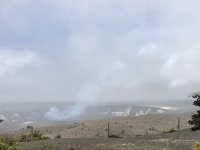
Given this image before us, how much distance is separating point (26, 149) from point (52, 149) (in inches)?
74.1

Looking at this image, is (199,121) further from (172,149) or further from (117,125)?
(117,125)

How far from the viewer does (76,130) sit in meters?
51.8

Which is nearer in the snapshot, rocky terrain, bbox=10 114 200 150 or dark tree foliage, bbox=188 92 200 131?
rocky terrain, bbox=10 114 200 150

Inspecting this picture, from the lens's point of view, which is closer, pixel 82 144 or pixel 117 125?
pixel 82 144

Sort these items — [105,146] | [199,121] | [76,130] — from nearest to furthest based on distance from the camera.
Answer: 1. [105,146]
2. [199,121]
3. [76,130]

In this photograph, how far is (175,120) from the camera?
6469 cm

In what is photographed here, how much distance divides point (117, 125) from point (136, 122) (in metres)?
5.10

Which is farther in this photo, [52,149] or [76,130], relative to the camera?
[76,130]

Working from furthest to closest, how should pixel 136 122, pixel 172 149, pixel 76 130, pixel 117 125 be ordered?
pixel 136 122 < pixel 117 125 < pixel 76 130 < pixel 172 149

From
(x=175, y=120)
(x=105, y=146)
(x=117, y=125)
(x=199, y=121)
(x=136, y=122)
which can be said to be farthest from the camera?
(x=175, y=120)

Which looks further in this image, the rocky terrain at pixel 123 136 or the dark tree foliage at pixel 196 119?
the dark tree foliage at pixel 196 119

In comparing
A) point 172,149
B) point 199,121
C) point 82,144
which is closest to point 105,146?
point 82,144

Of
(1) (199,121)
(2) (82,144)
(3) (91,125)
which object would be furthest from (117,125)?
(2) (82,144)

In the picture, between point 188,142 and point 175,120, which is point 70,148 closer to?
point 188,142
